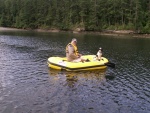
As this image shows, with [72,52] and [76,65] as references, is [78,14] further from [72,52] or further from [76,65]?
[76,65]

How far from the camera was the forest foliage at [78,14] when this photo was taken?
79.6 metres

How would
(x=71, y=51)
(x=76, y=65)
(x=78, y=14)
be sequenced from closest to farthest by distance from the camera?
(x=76, y=65) < (x=71, y=51) < (x=78, y=14)

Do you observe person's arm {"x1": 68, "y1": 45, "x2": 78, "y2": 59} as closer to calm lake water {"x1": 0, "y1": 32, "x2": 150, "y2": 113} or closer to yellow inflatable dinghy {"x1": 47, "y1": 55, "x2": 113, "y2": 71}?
yellow inflatable dinghy {"x1": 47, "y1": 55, "x2": 113, "y2": 71}

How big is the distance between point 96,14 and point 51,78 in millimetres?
65527

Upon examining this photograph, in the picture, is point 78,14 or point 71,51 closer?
point 71,51

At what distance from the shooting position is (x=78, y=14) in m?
91.5

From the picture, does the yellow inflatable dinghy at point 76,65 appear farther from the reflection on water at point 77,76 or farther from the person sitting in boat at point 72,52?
the person sitting in boat at point 72,52

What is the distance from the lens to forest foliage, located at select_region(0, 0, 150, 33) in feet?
261

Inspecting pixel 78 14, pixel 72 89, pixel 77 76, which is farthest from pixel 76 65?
pixel 78 14

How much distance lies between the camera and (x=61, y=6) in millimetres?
96625

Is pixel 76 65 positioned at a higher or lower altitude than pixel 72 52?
lower

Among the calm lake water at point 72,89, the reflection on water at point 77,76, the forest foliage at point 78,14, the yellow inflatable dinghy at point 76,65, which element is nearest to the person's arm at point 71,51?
→ the yellow inflatable dinghy at point 76,65

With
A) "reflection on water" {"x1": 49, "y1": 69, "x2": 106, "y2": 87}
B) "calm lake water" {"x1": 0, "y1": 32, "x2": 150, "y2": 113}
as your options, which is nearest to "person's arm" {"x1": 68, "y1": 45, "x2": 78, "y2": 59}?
"reflection on water" {"x1": 49, "y1": 69, "x2": 106, "y2": 87}

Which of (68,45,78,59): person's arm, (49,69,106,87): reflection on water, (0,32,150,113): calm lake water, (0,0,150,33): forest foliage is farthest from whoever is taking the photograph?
(0,0,150,33): forest foliage
